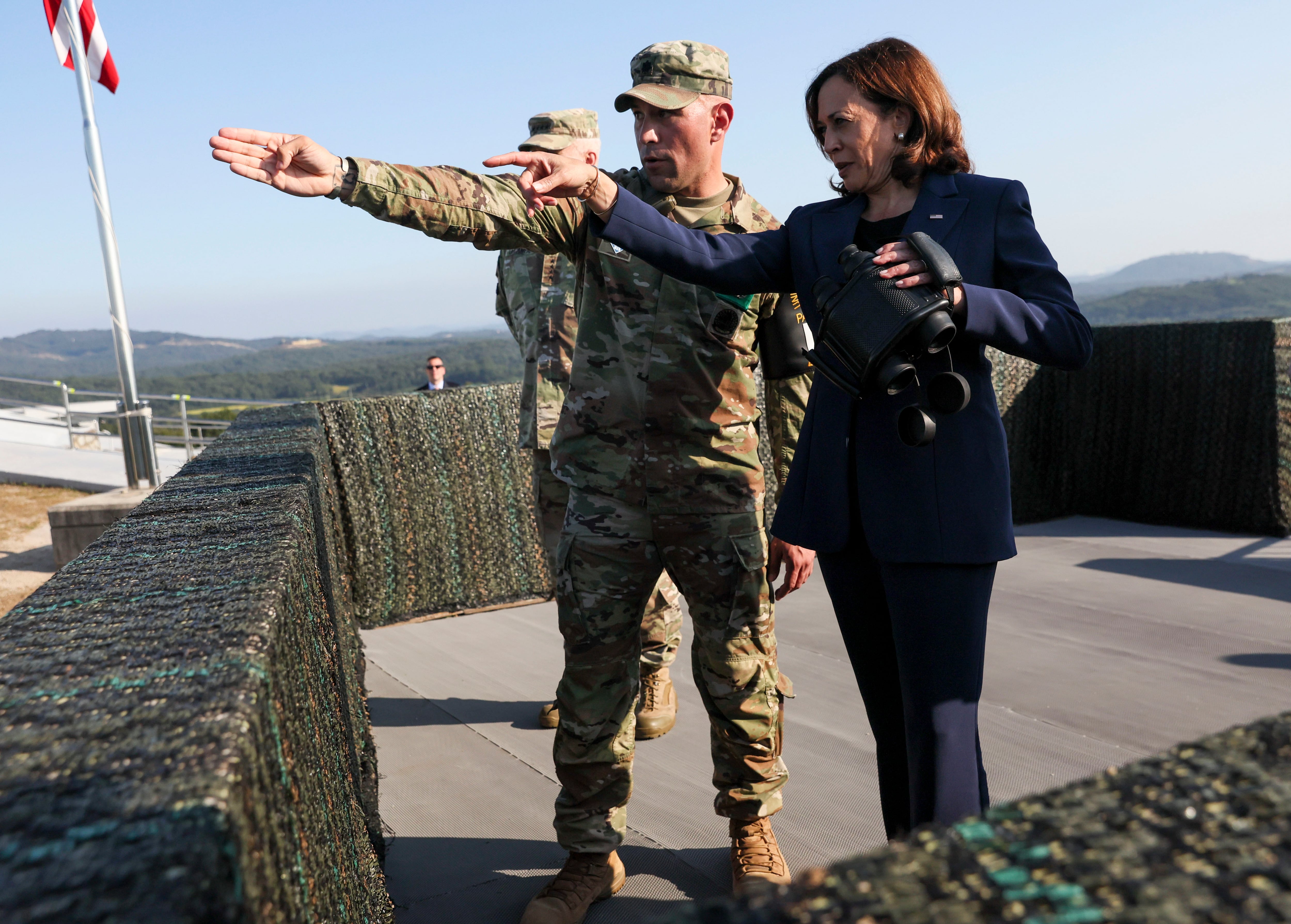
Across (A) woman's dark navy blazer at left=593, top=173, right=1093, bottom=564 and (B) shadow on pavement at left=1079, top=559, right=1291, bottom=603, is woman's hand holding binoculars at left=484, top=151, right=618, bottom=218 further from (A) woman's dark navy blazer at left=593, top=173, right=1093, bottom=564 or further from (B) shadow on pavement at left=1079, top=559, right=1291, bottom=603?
(B) shadow on pavement at left=1079, top=559, right=1291, bottom=603

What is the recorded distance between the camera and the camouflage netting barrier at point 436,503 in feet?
18.2

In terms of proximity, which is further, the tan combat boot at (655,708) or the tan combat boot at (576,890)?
the tan combat boot at (655,708)

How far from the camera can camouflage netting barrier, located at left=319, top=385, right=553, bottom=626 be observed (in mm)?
5539

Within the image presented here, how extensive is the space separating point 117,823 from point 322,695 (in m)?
0.92

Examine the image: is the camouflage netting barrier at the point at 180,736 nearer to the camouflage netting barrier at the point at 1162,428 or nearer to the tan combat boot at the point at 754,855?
the tan combat boot at the point at 754,855

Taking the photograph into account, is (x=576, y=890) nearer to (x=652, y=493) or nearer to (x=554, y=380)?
(x=652, y=493)

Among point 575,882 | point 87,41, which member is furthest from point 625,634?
point 87,41

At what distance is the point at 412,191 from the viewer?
2.10 metres

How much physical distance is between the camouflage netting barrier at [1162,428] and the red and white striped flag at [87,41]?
7.90m

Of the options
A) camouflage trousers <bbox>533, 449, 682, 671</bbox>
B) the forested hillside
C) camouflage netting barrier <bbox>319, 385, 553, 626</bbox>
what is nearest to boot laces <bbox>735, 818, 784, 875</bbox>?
camouflage trousers <bbox>533, 449, 682, 671</bbox>

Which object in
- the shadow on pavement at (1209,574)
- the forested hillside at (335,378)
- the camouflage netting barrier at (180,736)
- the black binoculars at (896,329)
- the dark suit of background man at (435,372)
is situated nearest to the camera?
the camouflage netting barrier at (180,736)

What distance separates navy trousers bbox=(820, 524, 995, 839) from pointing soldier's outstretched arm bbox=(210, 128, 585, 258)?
1.01m

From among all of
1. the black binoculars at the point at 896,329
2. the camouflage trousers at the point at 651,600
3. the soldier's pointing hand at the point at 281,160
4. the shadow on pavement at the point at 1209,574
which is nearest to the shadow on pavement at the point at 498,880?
the camouflage trousers at the point at 651,600

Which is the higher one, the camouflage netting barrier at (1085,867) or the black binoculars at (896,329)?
the black binoculars at (896,329)
